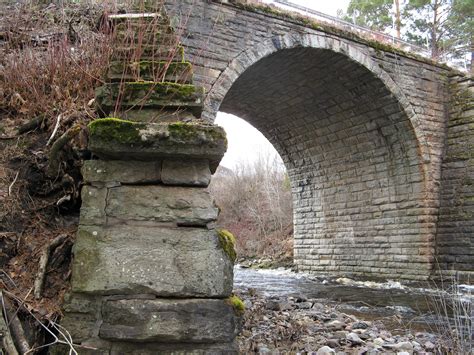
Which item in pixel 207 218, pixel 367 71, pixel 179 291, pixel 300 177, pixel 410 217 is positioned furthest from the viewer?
pixel 300 177

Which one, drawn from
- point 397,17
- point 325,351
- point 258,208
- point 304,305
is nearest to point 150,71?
point 325,351

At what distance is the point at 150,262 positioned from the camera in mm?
2094

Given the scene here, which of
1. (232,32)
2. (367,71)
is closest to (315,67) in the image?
(367,71)

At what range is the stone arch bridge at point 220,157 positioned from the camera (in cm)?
206

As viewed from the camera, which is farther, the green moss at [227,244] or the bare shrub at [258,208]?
the bare shrub at [258,208]

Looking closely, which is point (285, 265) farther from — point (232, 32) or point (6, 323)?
point (6, 323)

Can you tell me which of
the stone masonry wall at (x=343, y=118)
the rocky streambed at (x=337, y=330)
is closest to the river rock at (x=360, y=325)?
the rocky streambed at (x=337, y=330)

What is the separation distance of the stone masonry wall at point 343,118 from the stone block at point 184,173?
631cm

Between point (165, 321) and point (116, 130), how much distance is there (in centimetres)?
93

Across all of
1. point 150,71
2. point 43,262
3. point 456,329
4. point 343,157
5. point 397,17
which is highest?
point 397,17

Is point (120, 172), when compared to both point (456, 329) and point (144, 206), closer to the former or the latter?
point (144, 206)

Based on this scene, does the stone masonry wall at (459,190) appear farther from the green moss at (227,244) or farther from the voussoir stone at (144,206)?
the voussoir stone at (144,206)

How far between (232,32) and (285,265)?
33.3 ft

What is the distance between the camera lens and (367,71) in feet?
35.0
